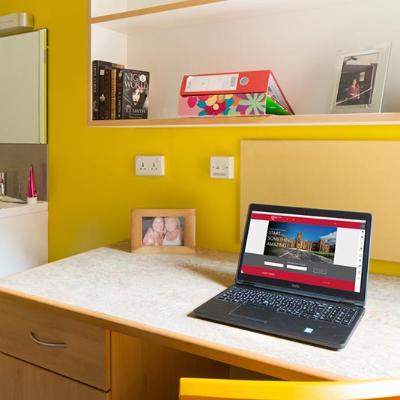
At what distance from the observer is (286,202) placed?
1753mm

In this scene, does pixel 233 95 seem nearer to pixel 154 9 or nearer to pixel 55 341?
pixel 154 9

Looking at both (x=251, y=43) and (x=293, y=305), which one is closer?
(x=293, y=305)

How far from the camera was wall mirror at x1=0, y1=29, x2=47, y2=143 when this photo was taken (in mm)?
2301

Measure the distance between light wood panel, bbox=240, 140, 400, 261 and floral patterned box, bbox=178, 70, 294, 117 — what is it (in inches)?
7.9

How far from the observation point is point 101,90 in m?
1.80

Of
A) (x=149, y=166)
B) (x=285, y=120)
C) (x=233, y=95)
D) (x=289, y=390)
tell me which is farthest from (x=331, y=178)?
(x=289, y=390)

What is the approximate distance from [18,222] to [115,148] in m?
0.58

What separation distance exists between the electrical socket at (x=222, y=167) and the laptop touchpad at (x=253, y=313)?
709 mm

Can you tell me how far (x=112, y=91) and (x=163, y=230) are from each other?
551 mm

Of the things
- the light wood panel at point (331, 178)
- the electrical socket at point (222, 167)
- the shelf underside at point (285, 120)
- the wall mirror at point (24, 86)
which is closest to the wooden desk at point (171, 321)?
the light wood panel at point (331, 178)

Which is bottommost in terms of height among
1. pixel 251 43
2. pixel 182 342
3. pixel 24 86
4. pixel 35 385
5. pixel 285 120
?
pixel 35 385

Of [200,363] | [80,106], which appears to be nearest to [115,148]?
[80,106]

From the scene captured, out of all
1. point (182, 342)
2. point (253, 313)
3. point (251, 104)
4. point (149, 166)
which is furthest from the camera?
point (149, 166)

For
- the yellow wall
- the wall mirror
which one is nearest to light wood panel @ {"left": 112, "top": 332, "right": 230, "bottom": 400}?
the yellow wall
